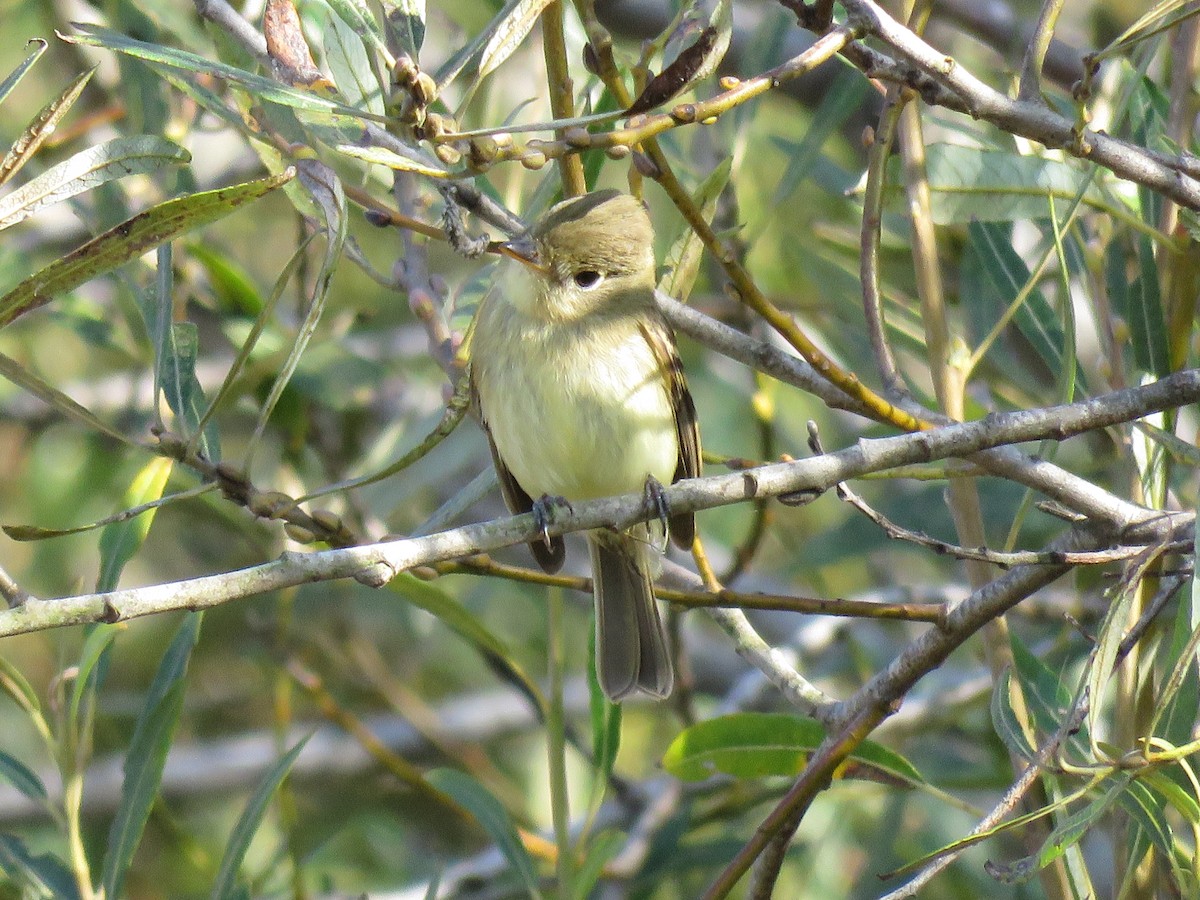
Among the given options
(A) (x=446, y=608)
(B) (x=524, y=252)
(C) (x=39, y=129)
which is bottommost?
(A) (x=446, y=608)

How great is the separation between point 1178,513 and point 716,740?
98cm

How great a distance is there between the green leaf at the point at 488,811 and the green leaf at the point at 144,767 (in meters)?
0.62

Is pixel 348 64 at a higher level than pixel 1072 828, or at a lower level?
higher

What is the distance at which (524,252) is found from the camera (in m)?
2.91

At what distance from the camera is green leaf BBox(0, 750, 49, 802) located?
2.76 m

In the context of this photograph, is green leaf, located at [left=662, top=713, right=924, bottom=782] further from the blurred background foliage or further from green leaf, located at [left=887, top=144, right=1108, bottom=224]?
green leaf, located at [left=887, top=144, right=1108, bottom=224]

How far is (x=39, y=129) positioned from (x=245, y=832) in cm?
152

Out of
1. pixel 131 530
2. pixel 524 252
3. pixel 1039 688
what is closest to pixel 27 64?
pixel 131 530

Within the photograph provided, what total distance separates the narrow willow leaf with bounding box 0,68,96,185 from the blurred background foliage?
64mm

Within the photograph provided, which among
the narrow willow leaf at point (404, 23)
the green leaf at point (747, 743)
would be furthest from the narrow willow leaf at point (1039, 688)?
the narrow willow leaf at point (404, 23)

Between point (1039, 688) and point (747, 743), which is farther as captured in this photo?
point (747, 743)

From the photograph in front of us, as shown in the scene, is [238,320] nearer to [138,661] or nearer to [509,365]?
[509,365]

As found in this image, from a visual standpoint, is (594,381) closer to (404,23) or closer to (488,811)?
(488,811)

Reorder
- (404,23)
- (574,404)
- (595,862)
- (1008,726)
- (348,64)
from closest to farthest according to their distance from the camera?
1. (404,23)
2. (1008,726)
3. (348,64)
4. (595,862)
5. (574,404)
